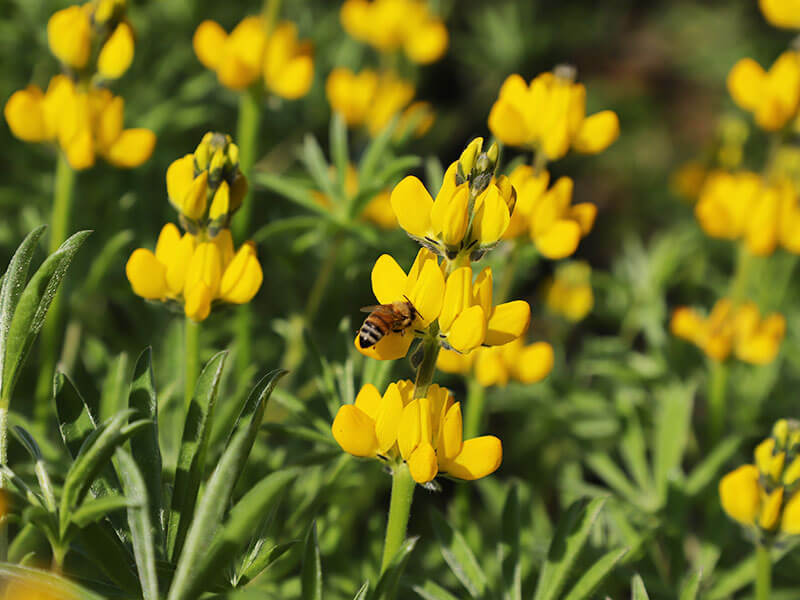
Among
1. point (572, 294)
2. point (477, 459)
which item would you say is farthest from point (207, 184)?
point (572, 294)

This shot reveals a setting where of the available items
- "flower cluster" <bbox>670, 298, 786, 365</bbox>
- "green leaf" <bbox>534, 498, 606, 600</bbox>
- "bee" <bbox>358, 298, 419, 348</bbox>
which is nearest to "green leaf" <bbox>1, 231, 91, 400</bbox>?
"bee" <bbox>358, 298, 419, 348</bbox>

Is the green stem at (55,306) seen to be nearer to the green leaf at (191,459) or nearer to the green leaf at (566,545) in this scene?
the green leaf at (191,459)

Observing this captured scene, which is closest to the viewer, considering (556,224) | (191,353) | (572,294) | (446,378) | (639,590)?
(639,590)

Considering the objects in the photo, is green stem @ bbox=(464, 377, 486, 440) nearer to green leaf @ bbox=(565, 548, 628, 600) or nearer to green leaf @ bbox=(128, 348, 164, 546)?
green leaf @ bbox=(565, 548, 628, 600)

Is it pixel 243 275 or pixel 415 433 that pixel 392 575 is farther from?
pixel 243 275

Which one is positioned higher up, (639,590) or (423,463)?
(423,463)

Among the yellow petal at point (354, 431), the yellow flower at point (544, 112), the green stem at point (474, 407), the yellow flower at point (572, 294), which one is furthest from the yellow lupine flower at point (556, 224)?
the yellow flower at point (572, 294)
